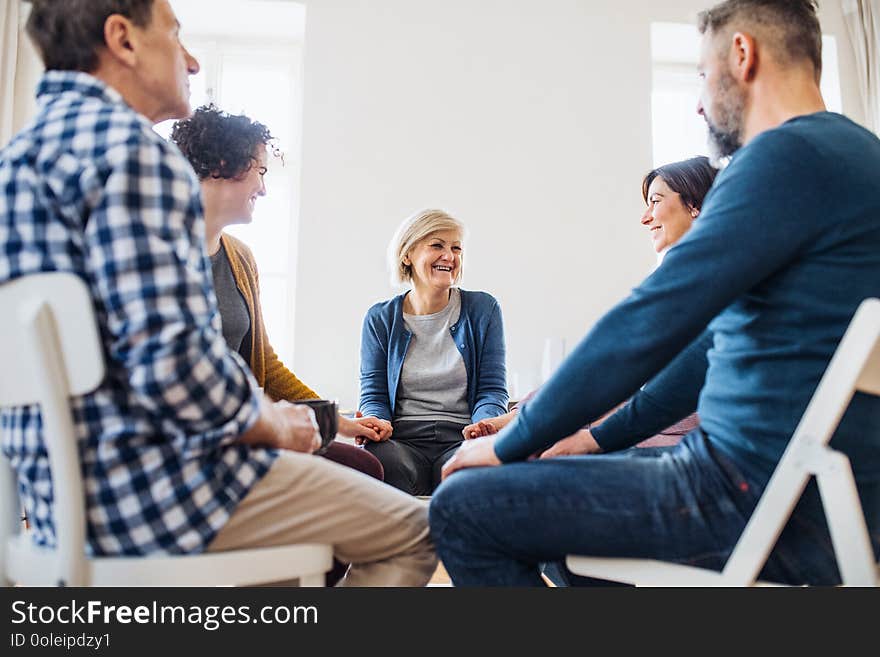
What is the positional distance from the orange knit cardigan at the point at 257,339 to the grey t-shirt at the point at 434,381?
39 centimetres

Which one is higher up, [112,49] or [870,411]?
[112,49]

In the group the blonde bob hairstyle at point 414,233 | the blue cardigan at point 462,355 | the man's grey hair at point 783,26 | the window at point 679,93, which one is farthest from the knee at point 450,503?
the window at point 679,93

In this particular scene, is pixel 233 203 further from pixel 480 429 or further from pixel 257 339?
pixel 480 429

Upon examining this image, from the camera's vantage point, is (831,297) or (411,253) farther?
(411,253)

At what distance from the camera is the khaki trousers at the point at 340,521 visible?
918mm

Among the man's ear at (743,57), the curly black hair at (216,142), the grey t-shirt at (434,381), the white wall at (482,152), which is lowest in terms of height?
the grey t-shirt at (434,381)

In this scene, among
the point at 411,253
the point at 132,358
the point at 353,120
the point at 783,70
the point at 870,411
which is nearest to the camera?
the point at 132,358

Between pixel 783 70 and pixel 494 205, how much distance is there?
285cm

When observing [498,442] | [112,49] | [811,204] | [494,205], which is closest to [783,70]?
[811,204]

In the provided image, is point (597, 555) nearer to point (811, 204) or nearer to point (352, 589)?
point (352, 589)

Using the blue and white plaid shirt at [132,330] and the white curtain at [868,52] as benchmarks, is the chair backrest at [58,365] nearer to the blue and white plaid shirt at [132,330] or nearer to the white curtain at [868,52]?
the blue and white plaid shirt at [132,330]

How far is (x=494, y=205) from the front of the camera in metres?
3.97

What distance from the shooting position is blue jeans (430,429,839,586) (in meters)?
0.92

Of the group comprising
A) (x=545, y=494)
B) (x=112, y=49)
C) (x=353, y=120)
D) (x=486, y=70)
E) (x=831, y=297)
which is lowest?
(x=545, y=494)
